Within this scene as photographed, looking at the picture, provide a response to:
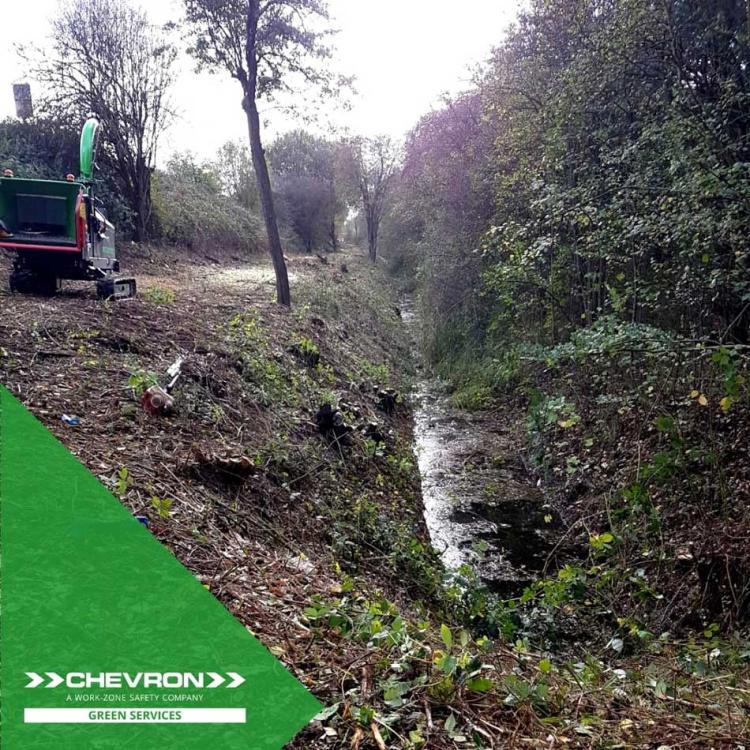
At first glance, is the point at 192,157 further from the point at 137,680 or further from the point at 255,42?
the point at 137,680

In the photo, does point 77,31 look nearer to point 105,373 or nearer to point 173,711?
point 105,373

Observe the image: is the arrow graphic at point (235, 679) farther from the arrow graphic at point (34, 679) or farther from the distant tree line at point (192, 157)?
the distant tree line at point (192, 157)

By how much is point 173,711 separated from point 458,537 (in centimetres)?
485

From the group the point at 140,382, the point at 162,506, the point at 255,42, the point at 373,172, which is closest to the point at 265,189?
the point at 255,42

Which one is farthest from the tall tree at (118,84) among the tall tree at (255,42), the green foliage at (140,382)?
the green foliage at (140,382)

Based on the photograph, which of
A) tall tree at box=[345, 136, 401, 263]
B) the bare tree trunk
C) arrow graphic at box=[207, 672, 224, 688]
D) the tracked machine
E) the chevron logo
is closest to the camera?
the chevron logo

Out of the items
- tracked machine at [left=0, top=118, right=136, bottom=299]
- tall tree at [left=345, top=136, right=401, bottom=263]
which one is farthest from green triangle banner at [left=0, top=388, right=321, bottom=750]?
tall tree at [left=345, top=136, right=401, bottom=263]

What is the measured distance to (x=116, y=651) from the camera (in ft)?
7.60

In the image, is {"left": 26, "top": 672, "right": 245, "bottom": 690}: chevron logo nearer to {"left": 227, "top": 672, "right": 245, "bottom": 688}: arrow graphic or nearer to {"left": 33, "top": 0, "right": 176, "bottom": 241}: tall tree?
{"left": 227, "top": 672, "right": 245, "bottom": 688}: arrow graphic

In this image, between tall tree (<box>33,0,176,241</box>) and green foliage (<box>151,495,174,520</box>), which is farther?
tall tree (<box>33,0,176,241</box>)

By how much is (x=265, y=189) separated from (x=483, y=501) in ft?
28.0

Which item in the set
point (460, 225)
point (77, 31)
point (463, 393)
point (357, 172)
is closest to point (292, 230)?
point (357, 172)

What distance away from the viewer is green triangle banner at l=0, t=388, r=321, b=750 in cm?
202

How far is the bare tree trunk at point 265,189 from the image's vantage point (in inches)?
461
